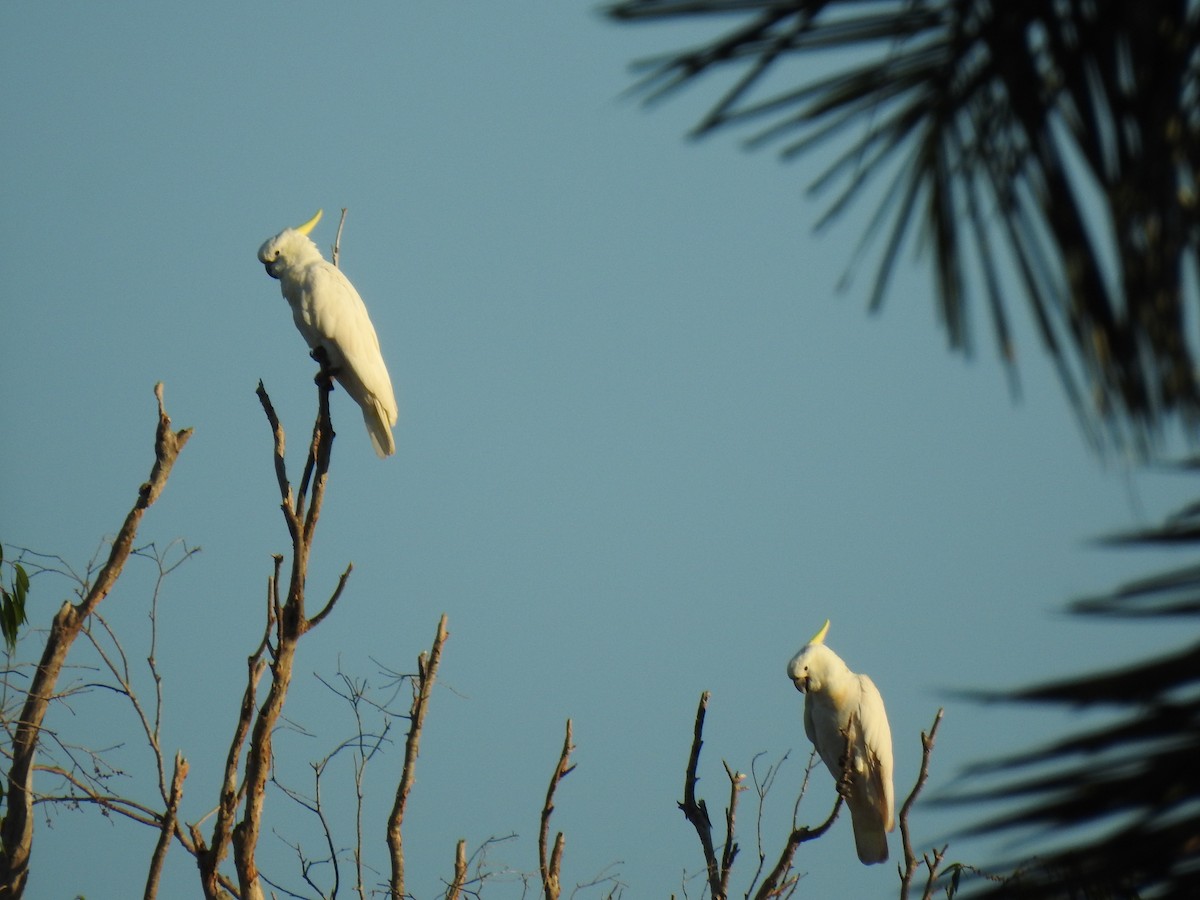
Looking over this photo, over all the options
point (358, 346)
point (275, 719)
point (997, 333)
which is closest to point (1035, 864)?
point (997, 333)

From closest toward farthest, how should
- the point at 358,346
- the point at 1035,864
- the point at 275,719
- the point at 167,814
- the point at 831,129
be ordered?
the point at 1035,864 → the point at 831,129 → the point at 275,719 → the point at 167,814 → the point at 358,346

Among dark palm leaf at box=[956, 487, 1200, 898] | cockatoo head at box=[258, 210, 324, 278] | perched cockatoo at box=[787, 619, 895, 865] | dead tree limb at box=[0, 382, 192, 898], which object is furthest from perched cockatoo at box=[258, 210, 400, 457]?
dark palm leaf at box=[956, 487, 1200, 898]

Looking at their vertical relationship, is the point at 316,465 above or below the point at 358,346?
below

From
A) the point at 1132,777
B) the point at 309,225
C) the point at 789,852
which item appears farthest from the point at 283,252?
the point at 1132,777

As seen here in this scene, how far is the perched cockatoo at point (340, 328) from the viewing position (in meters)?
5.12

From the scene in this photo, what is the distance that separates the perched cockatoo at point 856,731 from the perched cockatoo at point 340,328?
2.00 m

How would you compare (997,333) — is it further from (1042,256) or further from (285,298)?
(285,298)

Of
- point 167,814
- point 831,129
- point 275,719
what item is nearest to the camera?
point 831,129

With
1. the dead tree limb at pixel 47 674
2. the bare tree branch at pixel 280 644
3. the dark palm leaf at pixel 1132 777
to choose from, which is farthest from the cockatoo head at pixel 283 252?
the dark palm leaf at pixel 1132 777

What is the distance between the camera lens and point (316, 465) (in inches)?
138

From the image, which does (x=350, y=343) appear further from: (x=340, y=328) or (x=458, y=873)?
(x=458, y=873)

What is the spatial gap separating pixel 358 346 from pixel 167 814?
87.6 inches

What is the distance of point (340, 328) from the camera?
5.11 metres

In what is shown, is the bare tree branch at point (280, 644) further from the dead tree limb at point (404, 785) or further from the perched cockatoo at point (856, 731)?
the perched cockatoo at point (856, 731)
